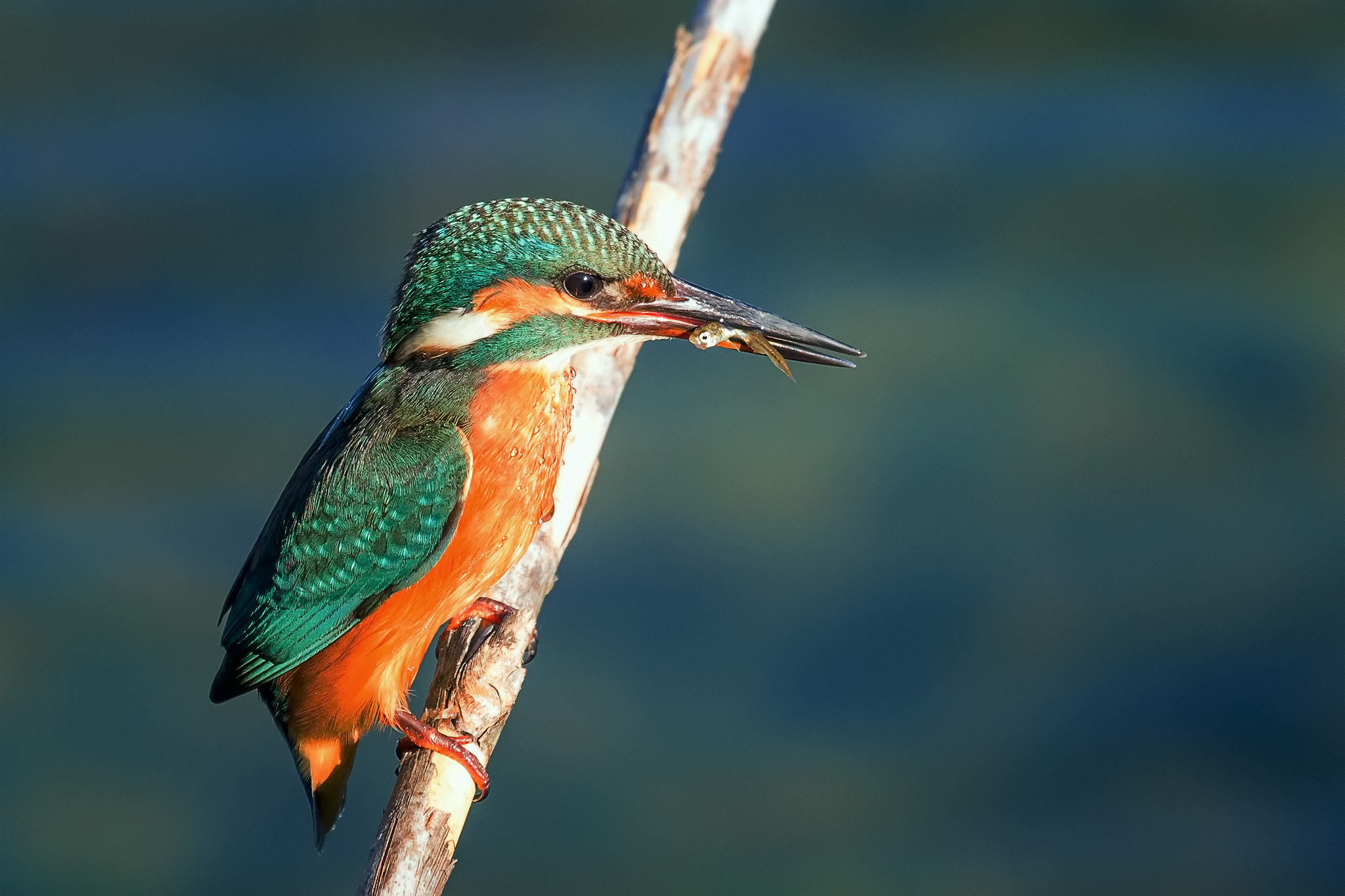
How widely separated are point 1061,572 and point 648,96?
2904mm

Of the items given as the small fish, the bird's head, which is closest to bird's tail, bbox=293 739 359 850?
the bird's head

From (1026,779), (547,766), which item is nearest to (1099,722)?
(1026,779)

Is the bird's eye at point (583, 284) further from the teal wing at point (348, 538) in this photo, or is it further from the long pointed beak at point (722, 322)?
the teal wing at point (348, 538)

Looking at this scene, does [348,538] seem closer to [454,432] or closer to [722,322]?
[454,432]

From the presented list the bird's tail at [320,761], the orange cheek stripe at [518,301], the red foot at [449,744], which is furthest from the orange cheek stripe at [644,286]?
the bird's tail at [320,761]

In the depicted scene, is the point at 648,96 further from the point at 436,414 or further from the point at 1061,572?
the point at 436,414

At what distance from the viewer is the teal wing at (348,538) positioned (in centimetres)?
212

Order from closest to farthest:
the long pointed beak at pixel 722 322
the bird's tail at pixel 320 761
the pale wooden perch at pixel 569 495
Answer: the pale wooden perch at pixel 569 495
the long pointed beak at pixel 722 322
the bird's tail at pixel 320 761

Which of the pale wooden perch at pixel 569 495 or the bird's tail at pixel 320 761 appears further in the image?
the bird's tail at pixel 320 761

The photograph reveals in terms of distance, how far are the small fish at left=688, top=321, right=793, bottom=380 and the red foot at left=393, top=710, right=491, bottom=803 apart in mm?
739

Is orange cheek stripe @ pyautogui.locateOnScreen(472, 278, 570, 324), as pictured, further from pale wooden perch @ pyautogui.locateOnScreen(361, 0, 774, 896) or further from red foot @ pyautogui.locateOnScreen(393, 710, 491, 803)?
red foot @ pyautogui.locateOnScreen(393, 710, 491, 803)

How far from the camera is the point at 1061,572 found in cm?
482

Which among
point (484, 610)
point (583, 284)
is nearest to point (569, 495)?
point (484, 610)

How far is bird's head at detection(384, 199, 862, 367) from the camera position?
6.75 feet
